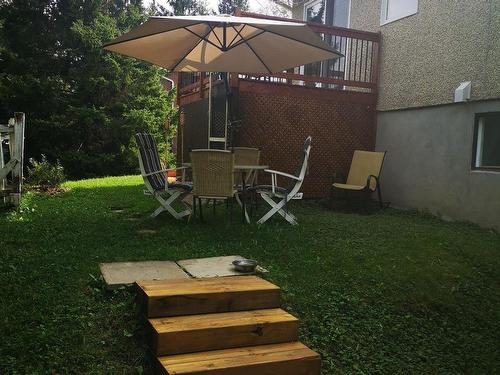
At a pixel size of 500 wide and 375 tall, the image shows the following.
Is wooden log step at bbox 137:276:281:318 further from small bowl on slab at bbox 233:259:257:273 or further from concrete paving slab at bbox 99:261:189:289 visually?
small bowl on slab at bbox 233:259:257:273

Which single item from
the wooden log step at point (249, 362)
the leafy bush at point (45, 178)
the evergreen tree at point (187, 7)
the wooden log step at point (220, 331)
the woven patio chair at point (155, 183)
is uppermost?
the evergreen tree at point (187, 7)

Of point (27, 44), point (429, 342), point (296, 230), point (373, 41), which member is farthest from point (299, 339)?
point (27, 44)

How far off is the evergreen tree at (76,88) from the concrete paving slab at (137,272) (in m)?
11.1

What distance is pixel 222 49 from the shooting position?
21.3 ft

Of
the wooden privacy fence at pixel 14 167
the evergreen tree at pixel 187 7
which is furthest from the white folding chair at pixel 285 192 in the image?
the evergreen tree at pixel 187 7

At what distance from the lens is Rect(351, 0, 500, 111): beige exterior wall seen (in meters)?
6.76

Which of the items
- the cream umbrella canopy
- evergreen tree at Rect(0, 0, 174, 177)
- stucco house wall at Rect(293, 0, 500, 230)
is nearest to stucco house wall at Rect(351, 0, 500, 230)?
stucco house wall at Rect(293, 0, 500, 230)

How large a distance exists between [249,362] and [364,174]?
6.11m

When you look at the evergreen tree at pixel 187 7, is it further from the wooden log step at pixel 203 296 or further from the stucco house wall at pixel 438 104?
the wooden log step at pixel 203 296

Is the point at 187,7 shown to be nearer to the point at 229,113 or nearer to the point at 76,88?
the point at 76,88

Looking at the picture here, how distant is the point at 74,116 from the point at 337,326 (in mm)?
13115

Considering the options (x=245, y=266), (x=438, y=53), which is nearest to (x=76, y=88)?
(x=438, y=53)

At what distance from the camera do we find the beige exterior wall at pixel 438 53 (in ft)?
22.2

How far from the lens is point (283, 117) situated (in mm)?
8242
